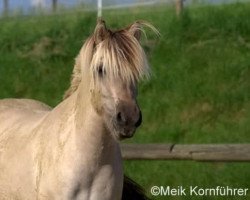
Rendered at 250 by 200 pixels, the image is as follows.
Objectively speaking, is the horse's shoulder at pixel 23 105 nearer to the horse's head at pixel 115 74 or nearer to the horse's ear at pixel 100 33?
the horse's head at pixel 115 74

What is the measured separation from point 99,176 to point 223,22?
9.58 metres

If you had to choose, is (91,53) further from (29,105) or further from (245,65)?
(245,65)

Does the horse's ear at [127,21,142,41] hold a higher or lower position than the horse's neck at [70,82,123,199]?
higher

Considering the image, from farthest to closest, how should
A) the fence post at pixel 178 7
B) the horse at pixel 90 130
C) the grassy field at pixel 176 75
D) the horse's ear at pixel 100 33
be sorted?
the fence post at pixel 178 7 → the grassy field at pixel 176 75 → the horse's ear at pixel 100 33 → the horse at pixel 90 130

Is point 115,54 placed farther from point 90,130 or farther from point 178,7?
point 178,7

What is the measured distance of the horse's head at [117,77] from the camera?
463cm

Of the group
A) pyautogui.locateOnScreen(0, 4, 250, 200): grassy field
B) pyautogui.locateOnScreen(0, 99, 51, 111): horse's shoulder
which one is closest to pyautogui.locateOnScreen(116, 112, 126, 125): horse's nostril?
pyautogui.locateOnScreen(0, 99, 51, 111): horse's shoulder

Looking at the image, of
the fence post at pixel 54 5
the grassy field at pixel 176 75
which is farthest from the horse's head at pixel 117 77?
the fence post at pixel 54 5

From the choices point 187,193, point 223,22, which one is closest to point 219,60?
point 223,22

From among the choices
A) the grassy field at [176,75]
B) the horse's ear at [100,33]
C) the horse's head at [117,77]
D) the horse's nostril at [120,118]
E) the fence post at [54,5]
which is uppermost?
the horse's ear at [100,33]

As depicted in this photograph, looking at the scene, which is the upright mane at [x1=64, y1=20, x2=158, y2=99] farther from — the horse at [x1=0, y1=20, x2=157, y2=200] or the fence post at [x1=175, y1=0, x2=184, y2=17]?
the fence post at [x1=175, y1=0, x2=184, y2=17]

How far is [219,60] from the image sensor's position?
13.0 meters

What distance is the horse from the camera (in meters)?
4.73

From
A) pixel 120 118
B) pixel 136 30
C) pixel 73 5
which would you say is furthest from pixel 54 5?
pixel 120 118
